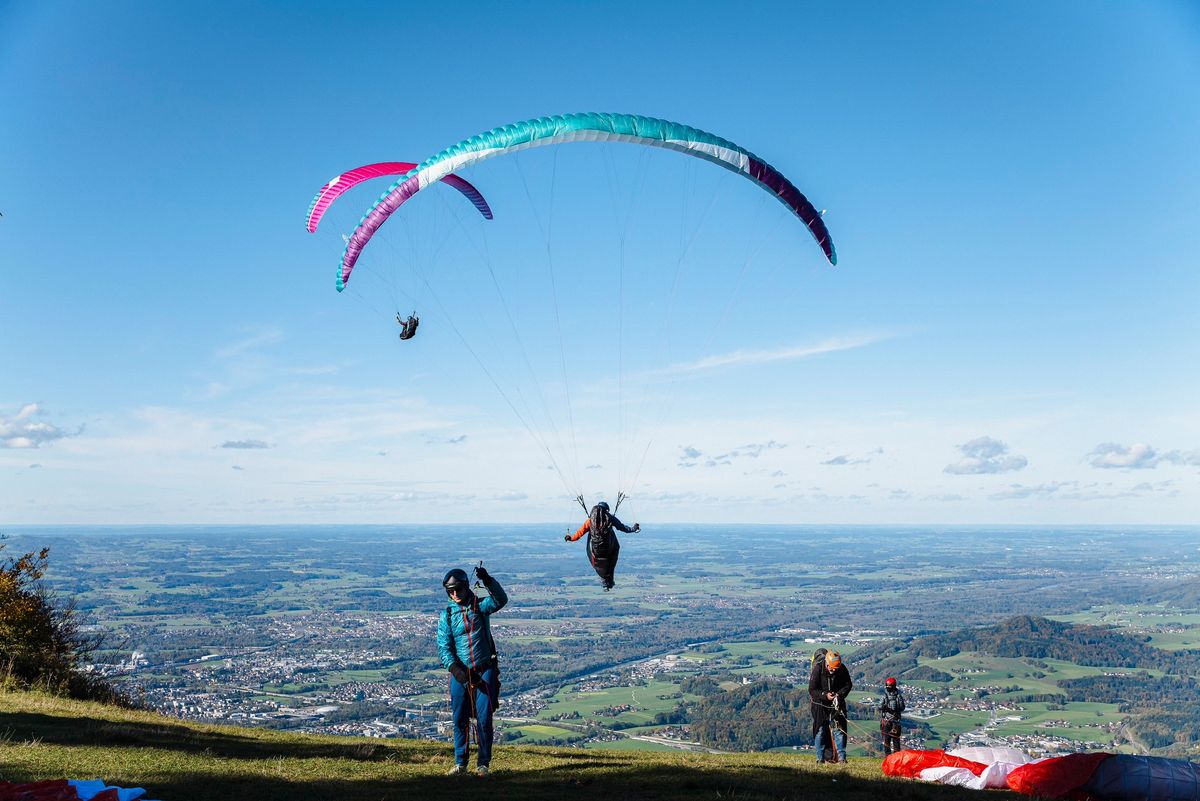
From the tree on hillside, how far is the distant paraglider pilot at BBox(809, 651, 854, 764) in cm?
1715

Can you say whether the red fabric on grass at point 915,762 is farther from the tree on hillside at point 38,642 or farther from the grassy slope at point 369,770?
the tree on hillside at point 38,642

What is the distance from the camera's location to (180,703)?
46719 millimetres

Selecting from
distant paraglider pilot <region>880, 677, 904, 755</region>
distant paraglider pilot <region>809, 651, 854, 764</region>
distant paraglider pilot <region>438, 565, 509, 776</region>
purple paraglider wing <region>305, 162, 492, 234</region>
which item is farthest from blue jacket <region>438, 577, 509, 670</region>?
purple paraglider wing <region>305, 162, 492, 234</region>

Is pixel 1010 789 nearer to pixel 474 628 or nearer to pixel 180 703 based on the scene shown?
pixel 474 628

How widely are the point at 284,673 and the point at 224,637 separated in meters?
27.0

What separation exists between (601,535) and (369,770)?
573 cm

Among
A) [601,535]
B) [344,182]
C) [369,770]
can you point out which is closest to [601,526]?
[601,535]

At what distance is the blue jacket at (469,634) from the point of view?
9.70 meters

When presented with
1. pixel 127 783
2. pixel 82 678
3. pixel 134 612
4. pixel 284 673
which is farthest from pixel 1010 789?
pixel 134 612

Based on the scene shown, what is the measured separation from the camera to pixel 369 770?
401 inches

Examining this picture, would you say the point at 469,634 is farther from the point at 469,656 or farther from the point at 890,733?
the point at 890,733

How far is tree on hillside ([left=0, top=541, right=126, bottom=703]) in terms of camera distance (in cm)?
1958

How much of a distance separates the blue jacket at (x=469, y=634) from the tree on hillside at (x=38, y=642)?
14.2 m

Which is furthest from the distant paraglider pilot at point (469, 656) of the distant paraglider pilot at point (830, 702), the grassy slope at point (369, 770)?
the distant paraglider pilot at point (830, 702)
